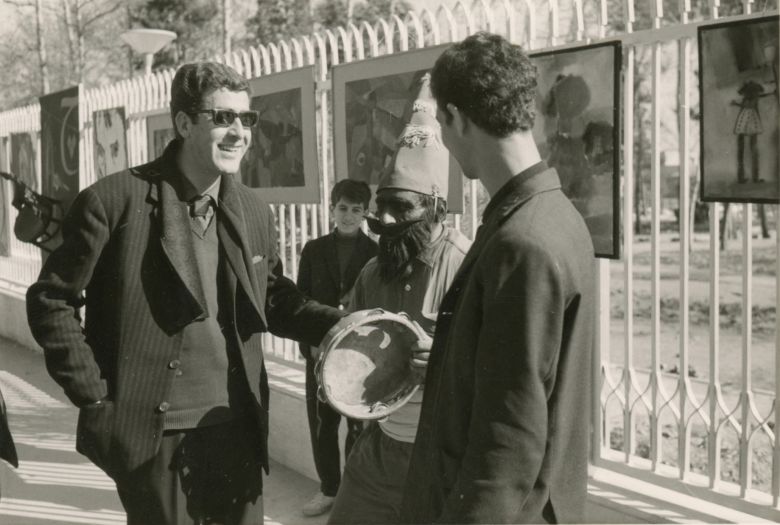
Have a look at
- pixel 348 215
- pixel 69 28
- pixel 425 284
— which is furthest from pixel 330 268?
pixel 69 28

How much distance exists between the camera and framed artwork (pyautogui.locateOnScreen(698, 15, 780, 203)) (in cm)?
329

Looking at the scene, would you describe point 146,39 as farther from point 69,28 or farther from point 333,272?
point 69,28

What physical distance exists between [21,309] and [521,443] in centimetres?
1074

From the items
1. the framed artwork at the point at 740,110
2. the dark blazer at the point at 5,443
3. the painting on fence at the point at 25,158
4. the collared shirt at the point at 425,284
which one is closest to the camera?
the dark blazer at the point at 5,443

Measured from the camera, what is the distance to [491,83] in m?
1.99

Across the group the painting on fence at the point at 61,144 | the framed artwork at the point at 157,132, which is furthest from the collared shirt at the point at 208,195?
the painting on fence at the point at 61,144

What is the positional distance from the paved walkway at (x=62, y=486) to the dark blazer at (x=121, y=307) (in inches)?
99.2

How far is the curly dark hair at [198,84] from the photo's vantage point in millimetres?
3029

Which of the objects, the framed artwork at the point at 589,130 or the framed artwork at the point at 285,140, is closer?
the framed artwork at the point at 589,130

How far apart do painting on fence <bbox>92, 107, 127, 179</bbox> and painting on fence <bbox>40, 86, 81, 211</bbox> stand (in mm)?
573

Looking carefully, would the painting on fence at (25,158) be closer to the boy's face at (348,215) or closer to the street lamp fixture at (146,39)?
the street lamp fixture at (146,39)

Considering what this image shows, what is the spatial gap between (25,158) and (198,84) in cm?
1056

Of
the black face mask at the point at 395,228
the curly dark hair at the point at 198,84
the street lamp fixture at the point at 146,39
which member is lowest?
the black face mask at the point at 395,228

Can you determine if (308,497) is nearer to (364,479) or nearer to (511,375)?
(364,479)
